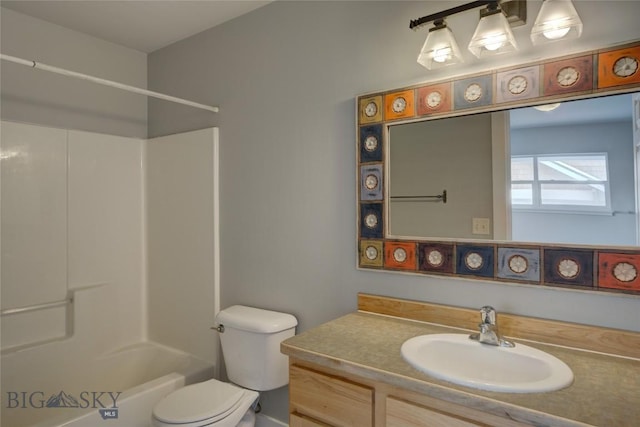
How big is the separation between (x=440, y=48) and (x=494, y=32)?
0.64ft

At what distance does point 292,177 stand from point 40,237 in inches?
61.3

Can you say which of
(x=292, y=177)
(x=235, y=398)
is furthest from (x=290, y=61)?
(x=235, y=398)

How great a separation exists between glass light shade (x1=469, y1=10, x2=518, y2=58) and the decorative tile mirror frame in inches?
3.7

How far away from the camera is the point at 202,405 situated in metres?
1.73

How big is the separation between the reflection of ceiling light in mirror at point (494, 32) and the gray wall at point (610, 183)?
0.31 metres

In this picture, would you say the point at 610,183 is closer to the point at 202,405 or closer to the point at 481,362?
the point at 481,362

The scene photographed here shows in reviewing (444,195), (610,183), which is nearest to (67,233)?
(444,195)

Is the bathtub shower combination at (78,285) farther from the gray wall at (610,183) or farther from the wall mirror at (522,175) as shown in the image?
the gray wall at (610,183)

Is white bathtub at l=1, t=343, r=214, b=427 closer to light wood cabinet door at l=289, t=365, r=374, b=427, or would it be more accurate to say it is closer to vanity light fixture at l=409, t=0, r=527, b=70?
light wood cabinet door at l=289, t=365, r=374, b=427

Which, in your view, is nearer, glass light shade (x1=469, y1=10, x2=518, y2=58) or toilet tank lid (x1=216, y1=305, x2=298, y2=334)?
glass light shade (x1=469, y1=10, x2=518, y2=58)

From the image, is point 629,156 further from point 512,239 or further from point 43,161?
point 43,161

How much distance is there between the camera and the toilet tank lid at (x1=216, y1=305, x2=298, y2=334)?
192cm

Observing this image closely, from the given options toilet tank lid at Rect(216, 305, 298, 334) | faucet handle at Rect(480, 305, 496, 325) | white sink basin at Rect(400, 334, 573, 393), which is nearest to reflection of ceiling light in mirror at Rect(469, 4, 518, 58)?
faucet handle at Rect(480, 305, 496, 325)

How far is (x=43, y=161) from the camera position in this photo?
2316 mm
